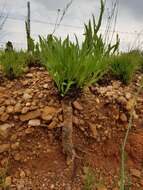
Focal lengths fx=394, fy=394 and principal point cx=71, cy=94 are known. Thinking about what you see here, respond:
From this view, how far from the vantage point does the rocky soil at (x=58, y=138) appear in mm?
2676

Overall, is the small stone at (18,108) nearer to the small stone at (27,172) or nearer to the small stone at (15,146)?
the small stone at (15,146)

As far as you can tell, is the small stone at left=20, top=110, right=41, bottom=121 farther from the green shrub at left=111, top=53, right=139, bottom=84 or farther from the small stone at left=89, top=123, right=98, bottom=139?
the green shrub at left=111, top=53, right=139, bottom=84

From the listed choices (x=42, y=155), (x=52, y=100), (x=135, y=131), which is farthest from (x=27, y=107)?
(x=135, y=131)

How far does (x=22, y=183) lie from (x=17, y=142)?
1.12 ft

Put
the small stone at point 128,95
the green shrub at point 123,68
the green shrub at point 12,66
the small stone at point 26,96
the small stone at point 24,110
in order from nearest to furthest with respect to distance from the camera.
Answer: the small stone at point 24,110, the small stone at point 26,96, the small stone at point 128,95, the green shrub at point 12,66, the green shrub at point 123,68

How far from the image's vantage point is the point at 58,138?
2.89 metres

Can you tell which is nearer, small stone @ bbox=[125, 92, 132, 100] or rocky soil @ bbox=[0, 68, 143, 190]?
rocky soil @ bbox=[0, 68, 143, 190]

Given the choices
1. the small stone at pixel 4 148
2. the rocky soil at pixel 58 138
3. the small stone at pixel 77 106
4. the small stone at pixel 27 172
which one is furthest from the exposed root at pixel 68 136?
the small stone at pixel 4 148

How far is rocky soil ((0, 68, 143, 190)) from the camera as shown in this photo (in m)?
2.68

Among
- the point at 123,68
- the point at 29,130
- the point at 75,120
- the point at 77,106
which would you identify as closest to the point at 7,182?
the point at 29,130

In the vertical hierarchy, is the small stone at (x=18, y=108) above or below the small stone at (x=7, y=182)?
above

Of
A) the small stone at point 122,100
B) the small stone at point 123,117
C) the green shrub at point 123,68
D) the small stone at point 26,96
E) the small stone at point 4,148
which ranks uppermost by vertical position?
the green shrub at point 123,68

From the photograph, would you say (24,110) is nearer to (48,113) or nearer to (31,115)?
(31,115)

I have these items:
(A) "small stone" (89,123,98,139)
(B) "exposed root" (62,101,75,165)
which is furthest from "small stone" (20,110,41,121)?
(A) "small stone" (89,123,98,139)
